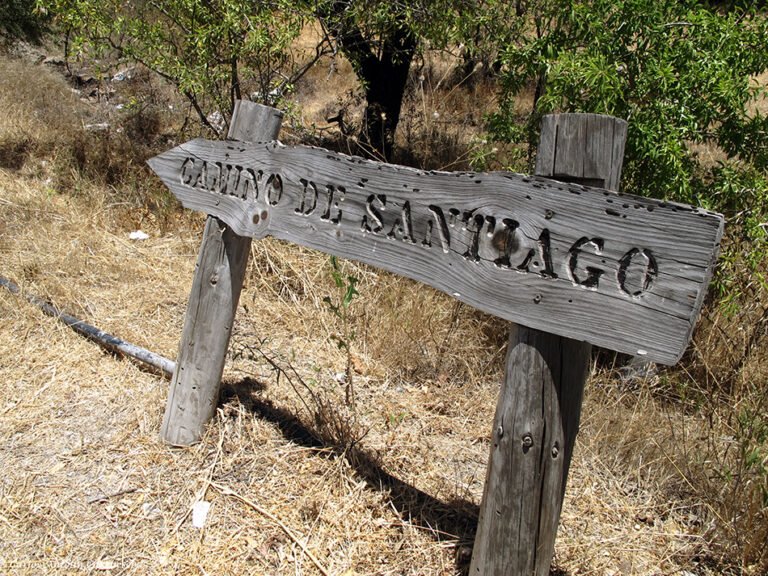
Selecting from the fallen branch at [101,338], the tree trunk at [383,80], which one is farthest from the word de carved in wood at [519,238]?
the tree trunk at [383,80]

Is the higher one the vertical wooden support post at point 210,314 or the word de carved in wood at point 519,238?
the word de carved in wood at point 519,238

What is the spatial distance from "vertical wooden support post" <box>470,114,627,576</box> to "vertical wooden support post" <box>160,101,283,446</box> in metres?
1.35

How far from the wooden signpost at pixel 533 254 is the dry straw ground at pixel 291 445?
27.6 inches

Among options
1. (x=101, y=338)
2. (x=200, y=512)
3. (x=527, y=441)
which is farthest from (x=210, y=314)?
(x=527, y=441)

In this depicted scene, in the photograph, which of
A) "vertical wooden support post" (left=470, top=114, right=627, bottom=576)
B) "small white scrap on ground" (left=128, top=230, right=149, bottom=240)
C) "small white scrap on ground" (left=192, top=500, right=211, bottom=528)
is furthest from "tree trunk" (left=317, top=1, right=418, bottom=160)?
"vertical wooden support post" (left=470, top=114, right=627, bottom=576)

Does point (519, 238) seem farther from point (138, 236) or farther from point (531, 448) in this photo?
point (138, 236)

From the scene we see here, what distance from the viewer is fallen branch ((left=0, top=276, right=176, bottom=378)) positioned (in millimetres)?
3356

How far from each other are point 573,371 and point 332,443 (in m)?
1.46

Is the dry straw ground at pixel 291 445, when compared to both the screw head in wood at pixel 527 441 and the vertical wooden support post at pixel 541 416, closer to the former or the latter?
the vertical wooden support post at pixel 541 416

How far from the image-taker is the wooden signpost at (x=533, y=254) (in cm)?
147

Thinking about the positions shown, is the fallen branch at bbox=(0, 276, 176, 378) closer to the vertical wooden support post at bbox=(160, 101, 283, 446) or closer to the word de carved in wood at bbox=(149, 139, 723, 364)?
the vertical wooden support post at bbox=(160, 101, 283, 446)

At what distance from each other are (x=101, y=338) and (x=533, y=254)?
113 inches

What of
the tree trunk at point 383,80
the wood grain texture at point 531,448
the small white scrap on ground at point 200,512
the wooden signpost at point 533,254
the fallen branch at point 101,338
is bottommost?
the small white scrap on ground at point 200,512

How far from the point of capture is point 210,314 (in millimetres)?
2715
